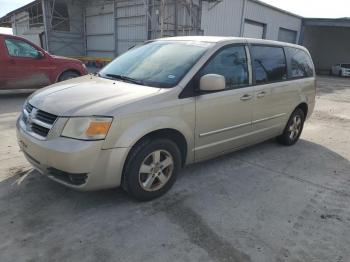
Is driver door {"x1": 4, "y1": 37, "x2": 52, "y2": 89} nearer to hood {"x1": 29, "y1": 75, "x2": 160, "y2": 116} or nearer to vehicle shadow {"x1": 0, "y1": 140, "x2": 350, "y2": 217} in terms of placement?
vehicle shadow {"x1": 0, "y1": 140, "x2": 350, "y2": 217}

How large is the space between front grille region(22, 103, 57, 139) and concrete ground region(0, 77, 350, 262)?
73cm

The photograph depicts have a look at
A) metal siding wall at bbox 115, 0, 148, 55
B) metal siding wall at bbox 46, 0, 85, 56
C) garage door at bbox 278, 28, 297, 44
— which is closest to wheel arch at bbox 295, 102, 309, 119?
metal siding wall at bbox 115, 0, 148, 55

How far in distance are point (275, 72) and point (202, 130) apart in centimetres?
188

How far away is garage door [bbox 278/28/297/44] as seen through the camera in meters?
26.5

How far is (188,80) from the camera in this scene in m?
3.67

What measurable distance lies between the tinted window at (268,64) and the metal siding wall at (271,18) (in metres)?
17.6

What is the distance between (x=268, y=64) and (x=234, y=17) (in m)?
16.6

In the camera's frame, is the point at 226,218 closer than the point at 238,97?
Yes

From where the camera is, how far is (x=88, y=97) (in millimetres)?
3342

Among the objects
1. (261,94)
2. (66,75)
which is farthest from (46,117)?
(66,75)

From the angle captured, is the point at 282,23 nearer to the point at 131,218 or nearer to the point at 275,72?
the point at 275,72

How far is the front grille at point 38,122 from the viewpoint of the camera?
3.18 meters

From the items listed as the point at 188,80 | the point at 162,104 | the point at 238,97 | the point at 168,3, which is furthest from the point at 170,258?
the point at 168,3

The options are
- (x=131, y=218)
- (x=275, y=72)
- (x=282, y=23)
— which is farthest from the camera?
(x=282, y=23)
